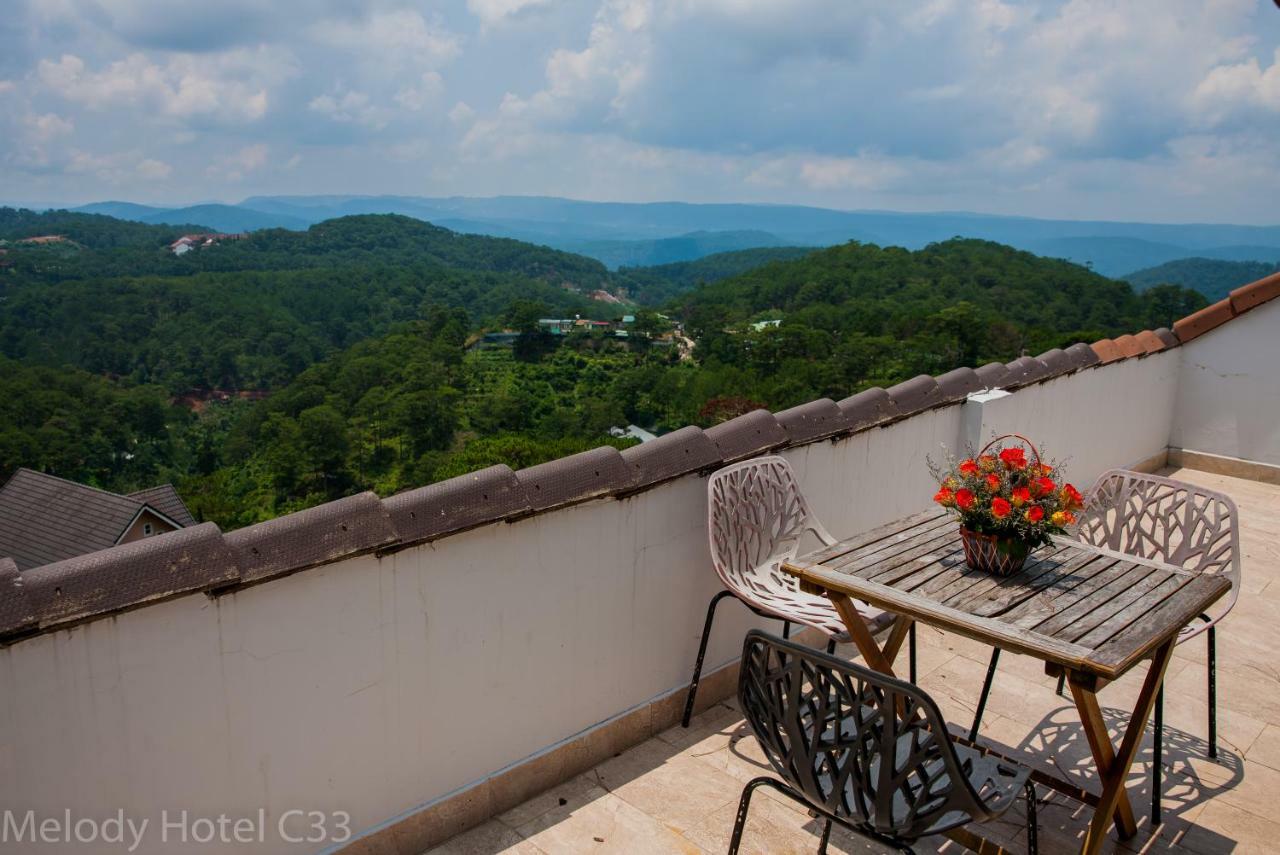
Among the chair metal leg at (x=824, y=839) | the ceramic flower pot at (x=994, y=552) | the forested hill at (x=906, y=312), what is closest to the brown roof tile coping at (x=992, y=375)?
the ceramic flower pot at (x=994, y=552)

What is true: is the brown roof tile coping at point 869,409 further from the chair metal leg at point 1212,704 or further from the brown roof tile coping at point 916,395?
the chair metal leg at point 1212,704

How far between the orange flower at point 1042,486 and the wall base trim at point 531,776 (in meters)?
1.19

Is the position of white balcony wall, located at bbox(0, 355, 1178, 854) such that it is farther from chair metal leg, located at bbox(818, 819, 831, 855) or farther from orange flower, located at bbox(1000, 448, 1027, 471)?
orange flower, located at bbox(1000, 448, 1027, 471)

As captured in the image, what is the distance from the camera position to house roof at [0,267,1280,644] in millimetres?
1497

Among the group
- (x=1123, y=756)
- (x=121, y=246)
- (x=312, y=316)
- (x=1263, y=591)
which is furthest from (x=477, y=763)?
(x=121, y=246)

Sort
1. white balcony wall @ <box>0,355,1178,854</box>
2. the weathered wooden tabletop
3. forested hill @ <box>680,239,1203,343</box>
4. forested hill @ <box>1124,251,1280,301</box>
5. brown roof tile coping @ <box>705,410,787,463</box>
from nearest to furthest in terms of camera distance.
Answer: white balcony wall @ <box>0,355,1178,854</box> → the weathered wooden tabletop → brown roof tile coping @ <box>705,410,787,463</box> → forested hill @ <box>680,239,1203,343</box> → forested hill @ <box>1124,251,1280,301</box>

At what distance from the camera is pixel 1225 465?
575cm

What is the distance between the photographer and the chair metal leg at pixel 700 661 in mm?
2635

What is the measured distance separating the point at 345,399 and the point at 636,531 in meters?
58.4

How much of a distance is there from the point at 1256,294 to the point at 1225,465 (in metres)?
1.09

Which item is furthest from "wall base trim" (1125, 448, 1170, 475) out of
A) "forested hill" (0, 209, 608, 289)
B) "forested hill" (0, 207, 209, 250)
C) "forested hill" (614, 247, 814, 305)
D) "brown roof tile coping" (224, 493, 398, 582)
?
"forested hill" (614, 247, 814, 305)

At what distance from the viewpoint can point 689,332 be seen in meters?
70.3

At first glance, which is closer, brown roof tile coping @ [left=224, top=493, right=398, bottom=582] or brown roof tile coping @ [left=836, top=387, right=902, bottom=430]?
brown roof tile coping @ [left=224, top=493, right=398, bottom=582]

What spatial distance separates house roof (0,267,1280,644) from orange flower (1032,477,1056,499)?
91 cm
